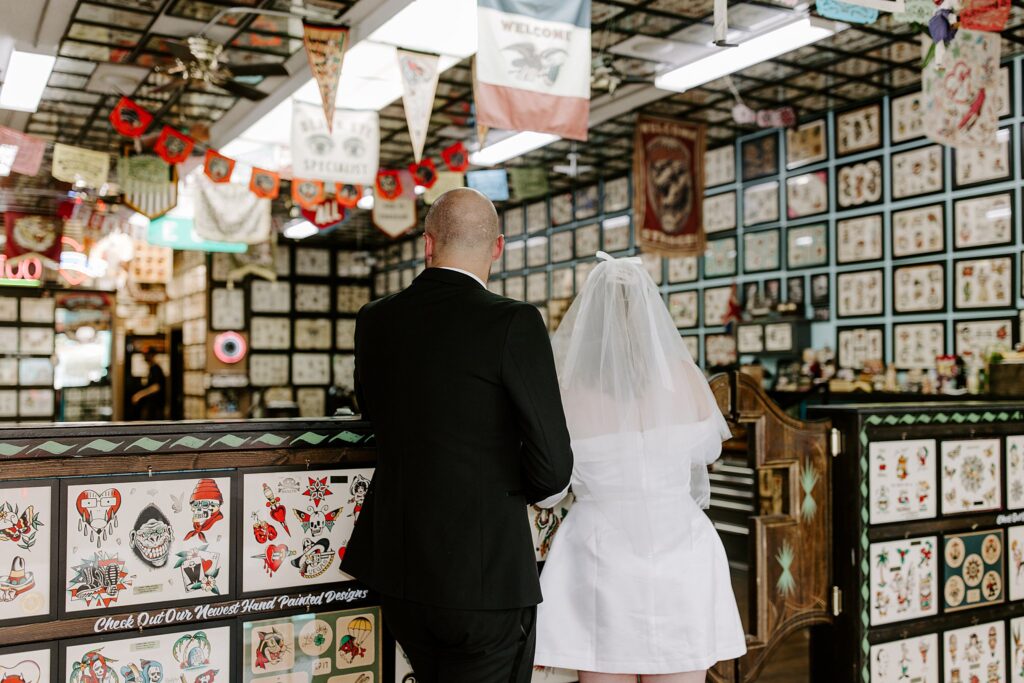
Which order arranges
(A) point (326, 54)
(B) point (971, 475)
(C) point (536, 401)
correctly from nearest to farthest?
(C) point (536, 401)
(B) point (971, 475)
(A) point (326, 54)

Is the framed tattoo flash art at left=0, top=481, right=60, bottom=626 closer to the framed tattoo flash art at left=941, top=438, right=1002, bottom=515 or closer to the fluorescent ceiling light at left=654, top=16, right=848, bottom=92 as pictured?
the framed tattoo flash art at left=941, top=438, right=1002, bottom=515

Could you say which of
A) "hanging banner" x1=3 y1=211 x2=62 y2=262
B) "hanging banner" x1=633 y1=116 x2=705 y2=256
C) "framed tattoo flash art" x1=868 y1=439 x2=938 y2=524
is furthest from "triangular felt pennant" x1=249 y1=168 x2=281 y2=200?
"framed tattoo flash art" x1=868 y1=439 x2=938 y2=524

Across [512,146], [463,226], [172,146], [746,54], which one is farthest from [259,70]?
[463,226]

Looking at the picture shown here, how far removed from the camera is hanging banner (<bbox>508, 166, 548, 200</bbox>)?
10181mm

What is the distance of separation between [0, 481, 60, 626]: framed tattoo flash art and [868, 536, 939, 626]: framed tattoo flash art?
320 cm

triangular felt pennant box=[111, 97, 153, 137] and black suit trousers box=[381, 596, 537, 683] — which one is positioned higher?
triangular felt pennant box=[111, 97, 153, 137]

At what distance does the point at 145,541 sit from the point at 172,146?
18.0ft

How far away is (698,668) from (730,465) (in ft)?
17.3

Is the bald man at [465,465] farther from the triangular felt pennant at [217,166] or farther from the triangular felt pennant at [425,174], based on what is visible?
the triangular felt pennant at [217,166]

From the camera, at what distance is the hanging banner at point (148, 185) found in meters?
8.05

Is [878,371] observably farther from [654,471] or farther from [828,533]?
[654,471]

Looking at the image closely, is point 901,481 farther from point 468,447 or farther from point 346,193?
point 346,193

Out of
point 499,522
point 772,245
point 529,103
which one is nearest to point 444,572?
point 499,522

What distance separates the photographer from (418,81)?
5.94 meters
